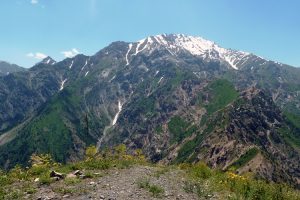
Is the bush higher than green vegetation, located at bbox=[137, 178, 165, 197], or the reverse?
the bush

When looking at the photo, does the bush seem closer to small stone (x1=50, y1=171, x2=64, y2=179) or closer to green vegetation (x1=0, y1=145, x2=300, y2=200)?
green vegetation (x1=0, y1=145, x2=300, y2=200)

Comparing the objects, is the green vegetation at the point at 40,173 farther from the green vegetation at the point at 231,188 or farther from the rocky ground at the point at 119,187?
the green vegetation at the point at 231,188

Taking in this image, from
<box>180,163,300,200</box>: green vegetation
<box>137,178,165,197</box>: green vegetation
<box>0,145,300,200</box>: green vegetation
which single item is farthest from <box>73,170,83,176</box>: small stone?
<box>180,163,300,200</box>: green vegetation

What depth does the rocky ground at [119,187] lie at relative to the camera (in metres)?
26.7

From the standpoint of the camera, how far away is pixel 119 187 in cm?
2850

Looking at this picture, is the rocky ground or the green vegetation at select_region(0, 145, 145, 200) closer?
the rocky ground

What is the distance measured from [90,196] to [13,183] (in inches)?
306

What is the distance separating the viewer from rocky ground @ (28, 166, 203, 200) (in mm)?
26656

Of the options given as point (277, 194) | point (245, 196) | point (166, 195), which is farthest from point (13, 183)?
point (277, 194)

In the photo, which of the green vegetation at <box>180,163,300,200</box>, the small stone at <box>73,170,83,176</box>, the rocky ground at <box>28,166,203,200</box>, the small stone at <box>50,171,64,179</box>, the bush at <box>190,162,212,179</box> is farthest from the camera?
the bush at <box>190,162,212,179</box>

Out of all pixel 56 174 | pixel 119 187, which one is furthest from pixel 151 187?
pixel 56 174

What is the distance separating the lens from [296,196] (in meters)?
29.5

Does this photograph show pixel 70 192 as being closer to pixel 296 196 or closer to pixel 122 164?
pixel 122 164

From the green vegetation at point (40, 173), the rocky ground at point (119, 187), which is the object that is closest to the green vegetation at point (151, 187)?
the rocky ground at point (119, 187)
